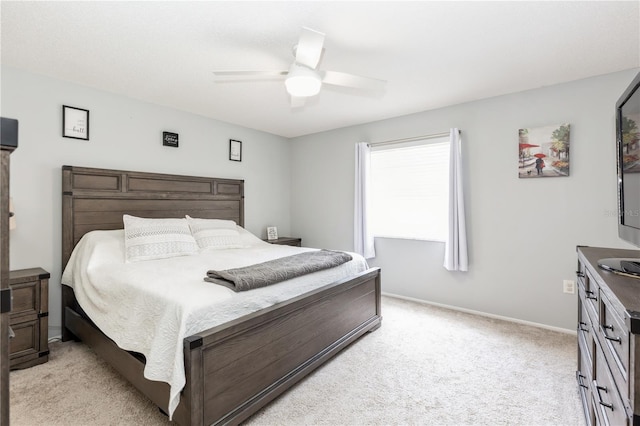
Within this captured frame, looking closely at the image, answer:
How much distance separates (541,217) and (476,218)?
584 mm

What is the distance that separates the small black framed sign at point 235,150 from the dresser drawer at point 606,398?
13.3 ft

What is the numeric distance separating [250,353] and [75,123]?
2.73m

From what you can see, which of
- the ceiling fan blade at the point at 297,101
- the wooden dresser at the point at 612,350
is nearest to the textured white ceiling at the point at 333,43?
the ceiling fan blade at the point at 297,101

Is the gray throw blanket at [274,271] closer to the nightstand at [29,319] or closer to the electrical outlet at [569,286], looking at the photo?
the nightstand at [29,319]

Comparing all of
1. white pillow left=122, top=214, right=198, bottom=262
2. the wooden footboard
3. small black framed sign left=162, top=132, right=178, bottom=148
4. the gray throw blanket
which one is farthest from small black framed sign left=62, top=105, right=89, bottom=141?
the gray throw blanket

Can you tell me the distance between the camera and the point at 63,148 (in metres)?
2.88

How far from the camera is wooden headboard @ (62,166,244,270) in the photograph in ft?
9.37

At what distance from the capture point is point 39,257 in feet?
9.06

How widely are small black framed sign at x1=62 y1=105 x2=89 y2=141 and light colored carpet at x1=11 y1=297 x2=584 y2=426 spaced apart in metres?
1.89

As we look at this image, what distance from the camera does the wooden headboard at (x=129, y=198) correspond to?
112 inches

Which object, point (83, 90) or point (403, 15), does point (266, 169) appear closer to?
point (83, 90)

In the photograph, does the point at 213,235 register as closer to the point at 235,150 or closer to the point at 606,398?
the point at 235,150

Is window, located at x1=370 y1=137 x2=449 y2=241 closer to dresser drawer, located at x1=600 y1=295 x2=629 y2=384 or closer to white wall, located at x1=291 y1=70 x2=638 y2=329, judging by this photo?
white wall, located at x1=291 y1=70 x2=638 y2=329

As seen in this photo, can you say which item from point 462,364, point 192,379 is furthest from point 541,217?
point 192,379
